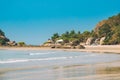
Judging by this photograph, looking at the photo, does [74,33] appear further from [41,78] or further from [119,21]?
[41,78]

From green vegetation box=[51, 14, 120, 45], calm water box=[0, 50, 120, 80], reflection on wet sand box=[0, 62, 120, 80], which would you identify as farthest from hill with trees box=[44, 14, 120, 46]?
reflection on wet sand box=[0, 62, 120, 80]

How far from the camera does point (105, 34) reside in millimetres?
97562

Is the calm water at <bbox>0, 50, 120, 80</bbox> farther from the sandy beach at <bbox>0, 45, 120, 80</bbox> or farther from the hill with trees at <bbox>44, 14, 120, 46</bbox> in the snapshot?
the hill with trees at <bbox>44, 14, 120, 46</bbox>

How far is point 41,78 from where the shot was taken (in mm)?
16625

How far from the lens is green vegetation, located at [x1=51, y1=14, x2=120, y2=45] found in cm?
8737

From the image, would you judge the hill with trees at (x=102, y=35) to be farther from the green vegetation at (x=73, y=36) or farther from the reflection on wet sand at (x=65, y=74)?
the reflection on wet sand at (x=65, y=74)

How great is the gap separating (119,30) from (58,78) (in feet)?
224

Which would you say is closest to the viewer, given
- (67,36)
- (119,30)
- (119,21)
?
(119,30)

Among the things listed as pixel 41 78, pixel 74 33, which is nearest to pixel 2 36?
pixel 74 33

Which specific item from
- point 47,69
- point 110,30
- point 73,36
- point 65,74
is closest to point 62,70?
point 47,69

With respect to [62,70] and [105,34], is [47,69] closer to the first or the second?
[62,70]

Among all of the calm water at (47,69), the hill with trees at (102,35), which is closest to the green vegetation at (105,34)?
the hill with trees at (102,35)

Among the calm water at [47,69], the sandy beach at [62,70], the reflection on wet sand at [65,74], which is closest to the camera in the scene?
the reflection on wet sand at [65,74]

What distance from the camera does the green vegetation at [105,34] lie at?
3440 inches
